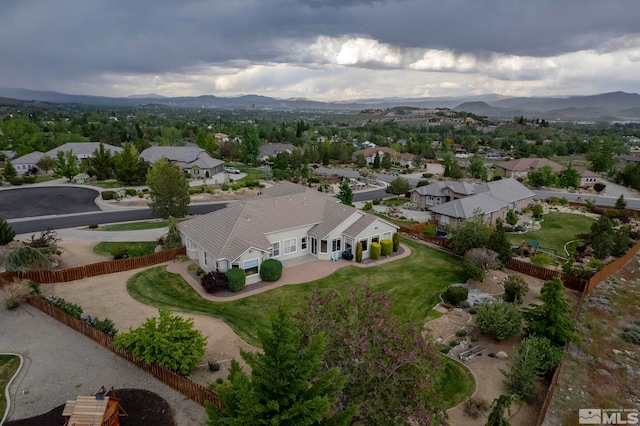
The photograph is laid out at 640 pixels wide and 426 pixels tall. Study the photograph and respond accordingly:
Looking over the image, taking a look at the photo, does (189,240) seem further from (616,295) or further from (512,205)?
(512,205)

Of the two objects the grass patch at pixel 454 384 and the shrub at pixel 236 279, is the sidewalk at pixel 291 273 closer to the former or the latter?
the shrub at pixel 236 279

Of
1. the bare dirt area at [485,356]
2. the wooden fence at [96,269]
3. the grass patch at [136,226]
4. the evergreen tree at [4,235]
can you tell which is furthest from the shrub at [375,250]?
the evergreen tree at [4,235]

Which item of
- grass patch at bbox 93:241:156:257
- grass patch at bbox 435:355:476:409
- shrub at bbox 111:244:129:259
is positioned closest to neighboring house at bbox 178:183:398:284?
grass patch at bbox 93:241:156:257

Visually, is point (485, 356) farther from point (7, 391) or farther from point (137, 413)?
point (7, 391)

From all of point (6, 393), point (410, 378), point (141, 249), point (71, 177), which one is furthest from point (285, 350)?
point (71, 177)

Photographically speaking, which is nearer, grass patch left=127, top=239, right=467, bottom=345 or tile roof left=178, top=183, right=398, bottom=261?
grass patch left=127, top=239, right=467, bottom=345

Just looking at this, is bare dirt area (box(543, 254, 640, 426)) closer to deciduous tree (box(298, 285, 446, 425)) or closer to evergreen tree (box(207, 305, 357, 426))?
deciduous tree (box(298, 285, 446, 425))

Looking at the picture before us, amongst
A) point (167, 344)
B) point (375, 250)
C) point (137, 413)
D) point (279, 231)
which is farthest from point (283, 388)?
point (375, 250)
